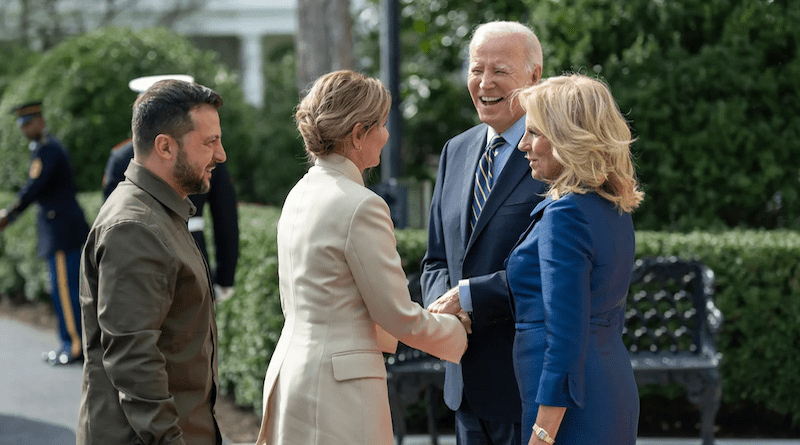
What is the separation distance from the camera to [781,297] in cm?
557

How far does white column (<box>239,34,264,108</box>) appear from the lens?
35.8 metres

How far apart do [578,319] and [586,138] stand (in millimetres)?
526

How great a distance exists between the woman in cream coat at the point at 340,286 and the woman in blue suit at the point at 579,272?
1.37 ft

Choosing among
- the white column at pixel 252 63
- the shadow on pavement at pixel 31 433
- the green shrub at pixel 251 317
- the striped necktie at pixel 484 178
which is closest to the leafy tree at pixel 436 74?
the green shrub at pixel 251 317

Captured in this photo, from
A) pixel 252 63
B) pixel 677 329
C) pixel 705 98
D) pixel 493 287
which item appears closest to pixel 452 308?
pixel 493 287

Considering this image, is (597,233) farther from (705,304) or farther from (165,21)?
(165,21)

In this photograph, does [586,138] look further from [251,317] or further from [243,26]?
[243,26]

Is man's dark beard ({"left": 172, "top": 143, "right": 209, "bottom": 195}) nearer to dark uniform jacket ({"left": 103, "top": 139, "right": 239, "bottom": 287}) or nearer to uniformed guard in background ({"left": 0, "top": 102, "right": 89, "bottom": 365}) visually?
dark uniform jacket ({"left": 103, "top": 139, "right": 239, "bottom": 287})

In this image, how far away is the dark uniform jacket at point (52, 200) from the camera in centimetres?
777

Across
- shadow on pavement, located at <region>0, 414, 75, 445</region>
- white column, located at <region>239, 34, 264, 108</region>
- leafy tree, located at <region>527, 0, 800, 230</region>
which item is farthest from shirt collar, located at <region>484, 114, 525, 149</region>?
white column, located at <region>239, 34, 264, 108</region>

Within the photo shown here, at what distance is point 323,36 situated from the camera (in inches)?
409

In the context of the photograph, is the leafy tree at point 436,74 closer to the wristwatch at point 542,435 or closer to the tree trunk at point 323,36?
the tree trunk at point 323,36

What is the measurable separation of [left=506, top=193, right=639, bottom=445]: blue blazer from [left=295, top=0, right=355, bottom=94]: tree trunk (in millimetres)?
7937

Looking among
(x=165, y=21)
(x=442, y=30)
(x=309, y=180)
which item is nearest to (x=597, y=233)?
(x=309, y=180)
